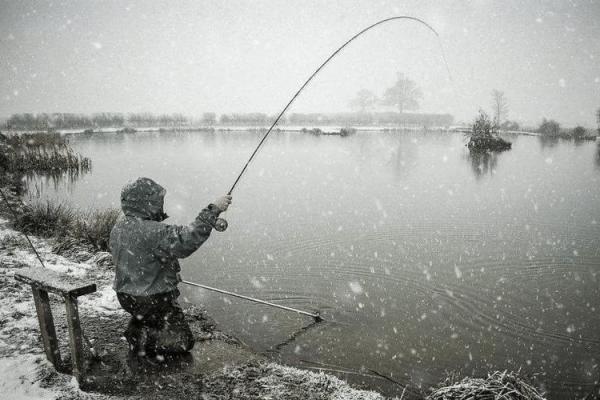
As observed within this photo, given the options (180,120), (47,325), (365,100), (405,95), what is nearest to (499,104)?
(405,95)

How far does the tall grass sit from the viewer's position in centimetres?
773

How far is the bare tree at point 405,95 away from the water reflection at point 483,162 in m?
64.4

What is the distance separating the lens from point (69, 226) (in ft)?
27.6

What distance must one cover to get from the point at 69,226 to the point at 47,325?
593 centimetres

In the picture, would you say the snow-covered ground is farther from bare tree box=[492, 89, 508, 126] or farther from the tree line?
bare tree box=[492, 89, 508, 126]

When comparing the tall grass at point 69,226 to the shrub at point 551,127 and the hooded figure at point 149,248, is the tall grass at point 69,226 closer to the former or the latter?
the hooded figure at point 149,248

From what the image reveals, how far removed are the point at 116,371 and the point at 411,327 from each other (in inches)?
148

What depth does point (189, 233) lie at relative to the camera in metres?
2.91

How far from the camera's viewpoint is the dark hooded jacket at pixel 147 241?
296 cm

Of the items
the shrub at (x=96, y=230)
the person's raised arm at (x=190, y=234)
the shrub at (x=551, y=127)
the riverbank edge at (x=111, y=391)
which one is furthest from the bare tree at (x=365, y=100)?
the person's raised arm at (x=190, y=234)

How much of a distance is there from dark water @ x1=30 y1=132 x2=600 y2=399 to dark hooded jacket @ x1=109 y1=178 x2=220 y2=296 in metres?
2.11

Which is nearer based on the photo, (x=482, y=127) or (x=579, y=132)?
(x=482, y=127)

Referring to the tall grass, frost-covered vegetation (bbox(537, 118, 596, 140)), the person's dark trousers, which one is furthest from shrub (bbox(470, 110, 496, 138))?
the person's dark trousers

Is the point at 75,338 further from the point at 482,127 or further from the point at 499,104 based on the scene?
the point at 499,104
